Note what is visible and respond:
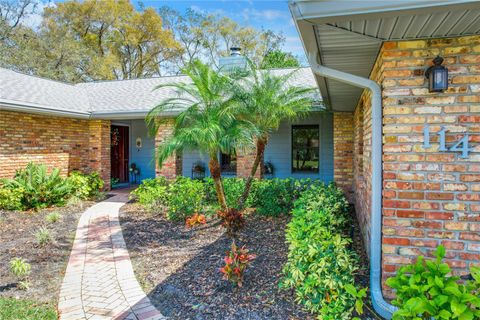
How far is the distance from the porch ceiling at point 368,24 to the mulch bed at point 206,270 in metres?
2.53

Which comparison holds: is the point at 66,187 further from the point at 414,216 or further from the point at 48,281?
the point at 414,216

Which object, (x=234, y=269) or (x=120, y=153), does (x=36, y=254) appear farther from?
(x=120, y=153)

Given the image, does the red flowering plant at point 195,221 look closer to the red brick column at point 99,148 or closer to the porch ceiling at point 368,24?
the porch ceiling at point 368,24

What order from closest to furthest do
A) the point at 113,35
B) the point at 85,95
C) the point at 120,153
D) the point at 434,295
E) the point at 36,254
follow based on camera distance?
the point at 434,295, the point at 36,254, the point at 85,95, the point at 120,153, the point at 113,35

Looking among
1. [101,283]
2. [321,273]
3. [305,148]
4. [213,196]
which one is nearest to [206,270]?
[101,283]

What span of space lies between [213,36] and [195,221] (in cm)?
2136

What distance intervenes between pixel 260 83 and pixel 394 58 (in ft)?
13.8

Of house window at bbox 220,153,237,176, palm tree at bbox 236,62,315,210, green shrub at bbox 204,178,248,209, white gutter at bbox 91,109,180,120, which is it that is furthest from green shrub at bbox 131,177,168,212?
palm tree at bbox 236,62,315,210

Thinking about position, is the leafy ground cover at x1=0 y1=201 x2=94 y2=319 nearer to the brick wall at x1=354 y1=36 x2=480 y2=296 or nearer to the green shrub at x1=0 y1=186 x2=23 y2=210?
the green shrub at x1=0 y1=186 x2=23 y2=210

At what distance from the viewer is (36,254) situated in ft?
17.3

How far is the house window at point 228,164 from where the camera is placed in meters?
12.3

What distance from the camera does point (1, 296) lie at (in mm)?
3893

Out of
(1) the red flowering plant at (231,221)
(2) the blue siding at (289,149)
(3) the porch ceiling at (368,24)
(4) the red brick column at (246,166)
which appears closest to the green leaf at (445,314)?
(3) the porch ceiling at (368,24)

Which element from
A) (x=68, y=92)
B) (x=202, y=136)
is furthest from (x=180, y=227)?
(x=68, y=92)
